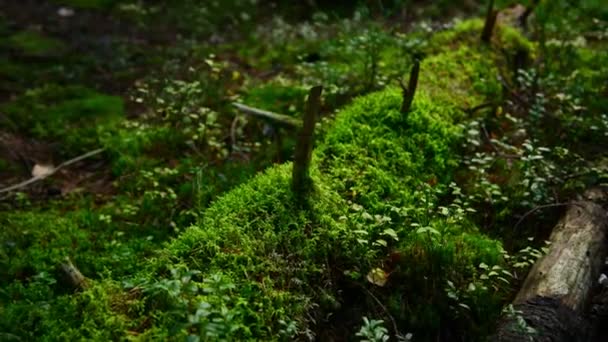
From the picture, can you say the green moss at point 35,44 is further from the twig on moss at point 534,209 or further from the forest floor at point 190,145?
the twig on moss at point 534,209

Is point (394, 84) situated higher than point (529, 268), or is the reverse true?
point (394, 84)

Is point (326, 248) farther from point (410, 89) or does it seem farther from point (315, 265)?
point (410, 89)

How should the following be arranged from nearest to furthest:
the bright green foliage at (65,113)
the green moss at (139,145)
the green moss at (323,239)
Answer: the green moss at (323,239), the green moss at (139,145), the bright green foliage at (65,113)

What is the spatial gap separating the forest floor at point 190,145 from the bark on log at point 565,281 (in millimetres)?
187

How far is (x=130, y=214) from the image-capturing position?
18.3 ft

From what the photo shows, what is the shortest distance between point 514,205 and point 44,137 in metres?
6.20

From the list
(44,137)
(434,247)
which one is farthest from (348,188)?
(44,137)

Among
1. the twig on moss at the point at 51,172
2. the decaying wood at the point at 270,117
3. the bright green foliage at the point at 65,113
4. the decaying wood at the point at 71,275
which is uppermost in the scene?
the decaying wood at the point at 270,117

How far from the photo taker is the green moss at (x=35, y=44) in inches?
406

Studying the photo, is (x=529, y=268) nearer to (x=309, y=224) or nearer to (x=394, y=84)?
(x=309, y=224)

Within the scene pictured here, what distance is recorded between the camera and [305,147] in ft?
13.6

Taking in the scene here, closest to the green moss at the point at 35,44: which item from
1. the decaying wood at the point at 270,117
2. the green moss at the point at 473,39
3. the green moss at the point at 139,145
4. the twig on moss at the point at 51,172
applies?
the green moss at the point at 139,145

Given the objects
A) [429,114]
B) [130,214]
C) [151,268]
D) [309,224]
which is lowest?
[130,214]

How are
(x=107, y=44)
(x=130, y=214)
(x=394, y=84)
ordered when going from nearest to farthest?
1. (x=130, y=214)
2. (x=394, y=84)
3. (x=107, y=44)
